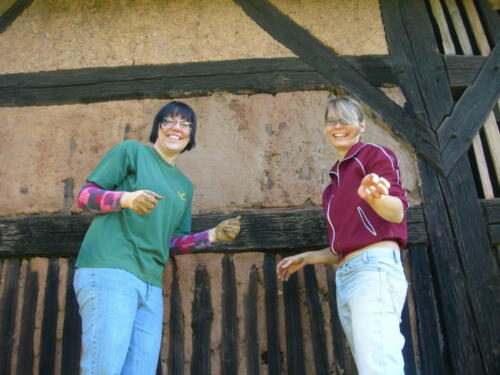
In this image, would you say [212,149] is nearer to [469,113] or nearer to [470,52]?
[469,113]

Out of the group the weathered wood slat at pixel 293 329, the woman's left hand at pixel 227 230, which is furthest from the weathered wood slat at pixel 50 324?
the weathered wood slat at pixel 293 329

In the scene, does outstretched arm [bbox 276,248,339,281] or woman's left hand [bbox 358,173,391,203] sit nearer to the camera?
woman's left hand [bbox 358,173,391,203]

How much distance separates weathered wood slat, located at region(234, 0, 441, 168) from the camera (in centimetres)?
371

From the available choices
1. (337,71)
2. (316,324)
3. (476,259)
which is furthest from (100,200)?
(476,259)

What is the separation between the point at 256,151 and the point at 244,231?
0.61 m

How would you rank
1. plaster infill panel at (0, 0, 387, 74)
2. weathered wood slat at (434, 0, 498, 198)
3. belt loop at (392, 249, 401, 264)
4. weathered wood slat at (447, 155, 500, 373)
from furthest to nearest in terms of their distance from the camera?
plaster infill panel at (0, 0, 387, 74), weathered wood slat at (434, 0, 498, 198), weathered wood slat at (447, 155, 500, 373), belt loop at (392, 249, 401, 264)

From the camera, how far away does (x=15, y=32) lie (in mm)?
4133

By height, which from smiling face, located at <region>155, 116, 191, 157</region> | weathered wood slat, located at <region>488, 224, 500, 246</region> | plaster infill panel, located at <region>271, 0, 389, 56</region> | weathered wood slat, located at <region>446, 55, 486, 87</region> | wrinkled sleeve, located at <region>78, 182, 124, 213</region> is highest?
plaster infill panel, located at <region>271, 0, 389, 56</region>

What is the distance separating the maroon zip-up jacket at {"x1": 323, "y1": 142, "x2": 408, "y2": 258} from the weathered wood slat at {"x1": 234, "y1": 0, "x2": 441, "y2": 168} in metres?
1.37

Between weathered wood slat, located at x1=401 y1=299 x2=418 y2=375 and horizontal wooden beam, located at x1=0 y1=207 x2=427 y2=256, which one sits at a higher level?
horizontal wooden beam, located at x1=0 y1=207 x2=427 y2=256

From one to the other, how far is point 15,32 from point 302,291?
3.02m

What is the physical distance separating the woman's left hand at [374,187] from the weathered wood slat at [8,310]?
8.06 feet

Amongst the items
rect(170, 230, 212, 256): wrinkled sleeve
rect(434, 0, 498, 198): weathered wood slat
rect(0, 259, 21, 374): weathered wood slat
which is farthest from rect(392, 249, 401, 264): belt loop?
rect(0, 259, 21, 374): weathered wood slat

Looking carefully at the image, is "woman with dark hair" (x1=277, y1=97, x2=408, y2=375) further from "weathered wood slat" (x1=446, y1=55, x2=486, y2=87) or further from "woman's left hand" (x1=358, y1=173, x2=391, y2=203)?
"weathered wood slat" (x1=446, y1=55, x2=486, y2=87)
